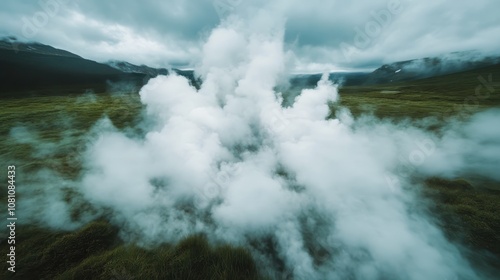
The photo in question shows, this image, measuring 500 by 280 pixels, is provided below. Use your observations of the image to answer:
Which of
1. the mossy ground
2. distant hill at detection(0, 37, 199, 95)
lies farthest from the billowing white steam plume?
distant hill at detection(0, 37, 199, 95)

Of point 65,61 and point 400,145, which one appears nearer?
point 400,145

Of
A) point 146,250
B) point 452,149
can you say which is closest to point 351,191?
point 146,250

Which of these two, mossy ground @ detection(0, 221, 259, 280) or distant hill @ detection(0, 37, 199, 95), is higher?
mossy ground @ detection(0, 221, 259, 280)

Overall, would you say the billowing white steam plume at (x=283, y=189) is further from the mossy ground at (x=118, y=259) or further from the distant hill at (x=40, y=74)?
A: the distant hill at (x=40, y=74)

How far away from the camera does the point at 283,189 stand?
11828 mm

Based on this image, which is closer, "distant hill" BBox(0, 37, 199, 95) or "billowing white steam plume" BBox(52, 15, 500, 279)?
"billowing white steam plume" BBox(52, 15, 500, 279)

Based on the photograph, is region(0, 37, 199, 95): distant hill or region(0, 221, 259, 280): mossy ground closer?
region(0, 221, 259, 280): mossy ground

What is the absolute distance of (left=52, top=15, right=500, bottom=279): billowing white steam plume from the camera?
8227 millimetres

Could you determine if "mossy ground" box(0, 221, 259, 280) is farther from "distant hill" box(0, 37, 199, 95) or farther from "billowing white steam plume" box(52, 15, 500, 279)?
"distant hill" box(0, 37, 199, 95)

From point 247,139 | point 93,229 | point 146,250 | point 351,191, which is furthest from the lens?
point 247,139

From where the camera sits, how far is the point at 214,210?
33.8 feet

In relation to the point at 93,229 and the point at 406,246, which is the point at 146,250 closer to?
the point at 93,229

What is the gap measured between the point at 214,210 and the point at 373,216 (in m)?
6.41

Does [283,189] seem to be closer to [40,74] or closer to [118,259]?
[118,259]
